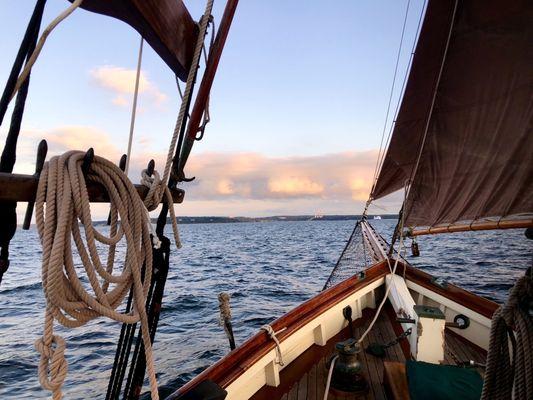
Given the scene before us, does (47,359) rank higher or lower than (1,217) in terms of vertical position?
lower

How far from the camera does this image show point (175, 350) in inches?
273

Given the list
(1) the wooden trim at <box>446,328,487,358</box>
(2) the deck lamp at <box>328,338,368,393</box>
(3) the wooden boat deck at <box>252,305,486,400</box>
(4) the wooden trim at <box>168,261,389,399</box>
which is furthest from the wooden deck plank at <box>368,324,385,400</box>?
(1) the wooden trim at <box>446,328,487,358</box>

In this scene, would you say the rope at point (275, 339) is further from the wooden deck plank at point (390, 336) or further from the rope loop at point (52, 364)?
the rope loop at point (52, 364)

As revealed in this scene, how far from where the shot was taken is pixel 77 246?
1.05m

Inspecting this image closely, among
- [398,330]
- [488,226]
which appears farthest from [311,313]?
[488,226]

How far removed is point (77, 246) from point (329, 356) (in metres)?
3.08

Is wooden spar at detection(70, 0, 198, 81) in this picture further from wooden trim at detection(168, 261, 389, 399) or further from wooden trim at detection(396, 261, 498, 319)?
wooden trim at detection(396, 261, 498, 319)

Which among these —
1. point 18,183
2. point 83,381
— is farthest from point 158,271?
point 83,381

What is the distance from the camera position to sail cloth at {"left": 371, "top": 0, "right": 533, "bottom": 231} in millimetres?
3486

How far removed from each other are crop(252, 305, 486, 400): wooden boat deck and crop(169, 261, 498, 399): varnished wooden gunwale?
7.3 inches

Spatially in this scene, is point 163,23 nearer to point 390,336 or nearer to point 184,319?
point 390,336

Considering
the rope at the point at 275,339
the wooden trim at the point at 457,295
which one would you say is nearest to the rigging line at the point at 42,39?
the rope at the point at 275,339

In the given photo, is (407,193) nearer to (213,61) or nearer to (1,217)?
(213,61)

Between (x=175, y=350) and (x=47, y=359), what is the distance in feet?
21.8
